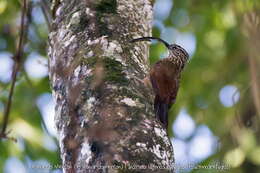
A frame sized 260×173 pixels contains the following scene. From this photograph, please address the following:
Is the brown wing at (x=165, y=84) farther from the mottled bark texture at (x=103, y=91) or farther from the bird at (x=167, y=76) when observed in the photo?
the mottled bark texture at (x=103, y=91)

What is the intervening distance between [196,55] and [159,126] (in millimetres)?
3715

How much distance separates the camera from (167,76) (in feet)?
16.7

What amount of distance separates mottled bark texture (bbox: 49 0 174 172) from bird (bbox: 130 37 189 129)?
0.88 feet

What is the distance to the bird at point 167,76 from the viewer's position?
4.28 meters

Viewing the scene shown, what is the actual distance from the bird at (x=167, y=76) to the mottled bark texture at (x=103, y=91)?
0.88 ft

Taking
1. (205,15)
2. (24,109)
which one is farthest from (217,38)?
(24,109)

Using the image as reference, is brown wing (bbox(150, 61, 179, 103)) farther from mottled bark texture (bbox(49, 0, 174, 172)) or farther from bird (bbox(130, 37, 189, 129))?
mottled bark texture (bbox(49, 0, 174, 172))

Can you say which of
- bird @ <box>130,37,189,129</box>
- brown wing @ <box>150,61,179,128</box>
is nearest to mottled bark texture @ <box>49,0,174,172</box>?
bird @ <box>130,37,189,129</box>

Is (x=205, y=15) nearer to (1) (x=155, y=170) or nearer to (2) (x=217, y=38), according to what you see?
(2) (x=217, y=38)

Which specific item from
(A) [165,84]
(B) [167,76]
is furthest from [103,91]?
(B) [167,76]

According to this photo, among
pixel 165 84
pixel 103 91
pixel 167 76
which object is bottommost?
pixel 103 91

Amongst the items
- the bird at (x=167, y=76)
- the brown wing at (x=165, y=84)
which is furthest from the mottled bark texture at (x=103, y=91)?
the brown wing at (x=165, y=84)

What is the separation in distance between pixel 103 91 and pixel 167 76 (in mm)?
1896

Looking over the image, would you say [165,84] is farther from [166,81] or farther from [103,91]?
[103,91]
